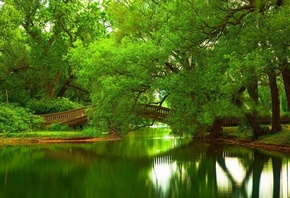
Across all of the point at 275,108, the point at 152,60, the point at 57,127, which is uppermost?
the point at 152,60

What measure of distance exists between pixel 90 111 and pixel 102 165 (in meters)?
15.3

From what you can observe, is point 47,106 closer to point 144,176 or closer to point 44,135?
point 44,135

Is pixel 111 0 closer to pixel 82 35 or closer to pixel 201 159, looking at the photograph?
pixel 82 35

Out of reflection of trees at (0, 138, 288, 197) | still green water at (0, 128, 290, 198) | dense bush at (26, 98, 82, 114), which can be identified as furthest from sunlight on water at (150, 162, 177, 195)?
dense bush at (26, 98, 82, 114)

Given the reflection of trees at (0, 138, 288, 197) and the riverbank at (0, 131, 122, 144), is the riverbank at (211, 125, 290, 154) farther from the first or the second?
the riverbank at (0, 131, 122, 144)

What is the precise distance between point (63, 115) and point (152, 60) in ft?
48.6

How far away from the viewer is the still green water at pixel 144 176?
1127 centimetres

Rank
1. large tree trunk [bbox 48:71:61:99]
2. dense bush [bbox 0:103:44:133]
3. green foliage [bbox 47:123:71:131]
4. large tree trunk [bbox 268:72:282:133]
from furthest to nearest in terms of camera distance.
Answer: large tree trunk [bbox 48:71:61:99] < green foliage [bbox 47:123:71:131] < dense bush [bbox 0:103:44:133] < large tree trunk [bbox 268:72:282:133]

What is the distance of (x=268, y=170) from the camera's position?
50.5 ft

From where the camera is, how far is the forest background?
19.8 metres

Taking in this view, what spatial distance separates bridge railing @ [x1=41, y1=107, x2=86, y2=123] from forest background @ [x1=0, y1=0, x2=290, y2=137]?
58.5 inches

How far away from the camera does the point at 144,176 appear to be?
47.2 ft

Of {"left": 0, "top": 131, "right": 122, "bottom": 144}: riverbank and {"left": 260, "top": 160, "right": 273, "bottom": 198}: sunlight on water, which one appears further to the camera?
{"left": 0, "top": 131, "right": 122, "bottom": 144}: riverbank

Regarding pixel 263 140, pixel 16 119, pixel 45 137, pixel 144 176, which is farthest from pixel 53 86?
pixel 144 176
